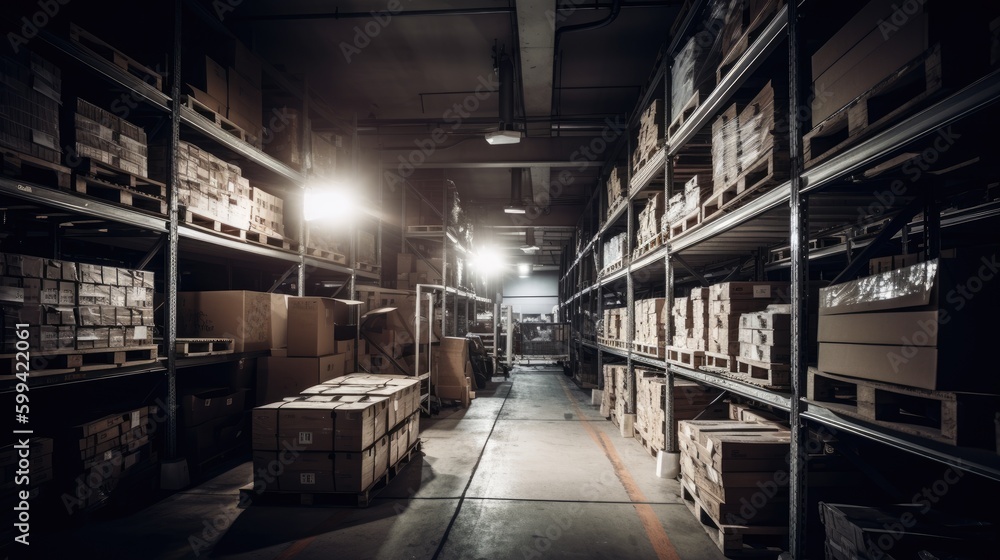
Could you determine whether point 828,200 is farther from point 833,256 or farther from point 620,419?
point 620,419

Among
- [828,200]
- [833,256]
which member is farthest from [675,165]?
[828,200]

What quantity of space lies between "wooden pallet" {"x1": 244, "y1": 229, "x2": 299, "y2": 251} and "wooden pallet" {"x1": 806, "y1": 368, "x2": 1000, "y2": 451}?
6.68 meters

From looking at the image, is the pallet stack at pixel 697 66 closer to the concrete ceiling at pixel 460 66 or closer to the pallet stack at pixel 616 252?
the concrete ceiling at pixel 460 66

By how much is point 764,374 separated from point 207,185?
20.8 feet

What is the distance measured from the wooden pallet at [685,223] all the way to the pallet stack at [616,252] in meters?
2.59

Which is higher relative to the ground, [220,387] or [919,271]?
[919,271]

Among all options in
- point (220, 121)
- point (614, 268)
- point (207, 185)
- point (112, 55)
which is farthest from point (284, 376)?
point (614, 268)

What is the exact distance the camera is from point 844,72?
8.65 ft

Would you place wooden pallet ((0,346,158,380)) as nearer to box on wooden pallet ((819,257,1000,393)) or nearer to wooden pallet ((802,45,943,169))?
box on wooden pallet ((819,257,1000,393))

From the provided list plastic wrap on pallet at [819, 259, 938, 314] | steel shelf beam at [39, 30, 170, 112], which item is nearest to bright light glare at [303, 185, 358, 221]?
steel shelf beam at [39, 30, 170, 112]

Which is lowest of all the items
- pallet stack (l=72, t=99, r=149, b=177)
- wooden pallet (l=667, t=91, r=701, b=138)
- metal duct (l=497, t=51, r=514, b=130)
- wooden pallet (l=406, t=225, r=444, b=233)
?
pallet stack (l=72, t=99, r=149, b=177)

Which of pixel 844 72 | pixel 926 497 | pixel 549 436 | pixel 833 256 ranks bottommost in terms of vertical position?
pixel 549 436

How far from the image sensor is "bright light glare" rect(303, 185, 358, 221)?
7.95 m

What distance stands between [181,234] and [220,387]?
210cm
